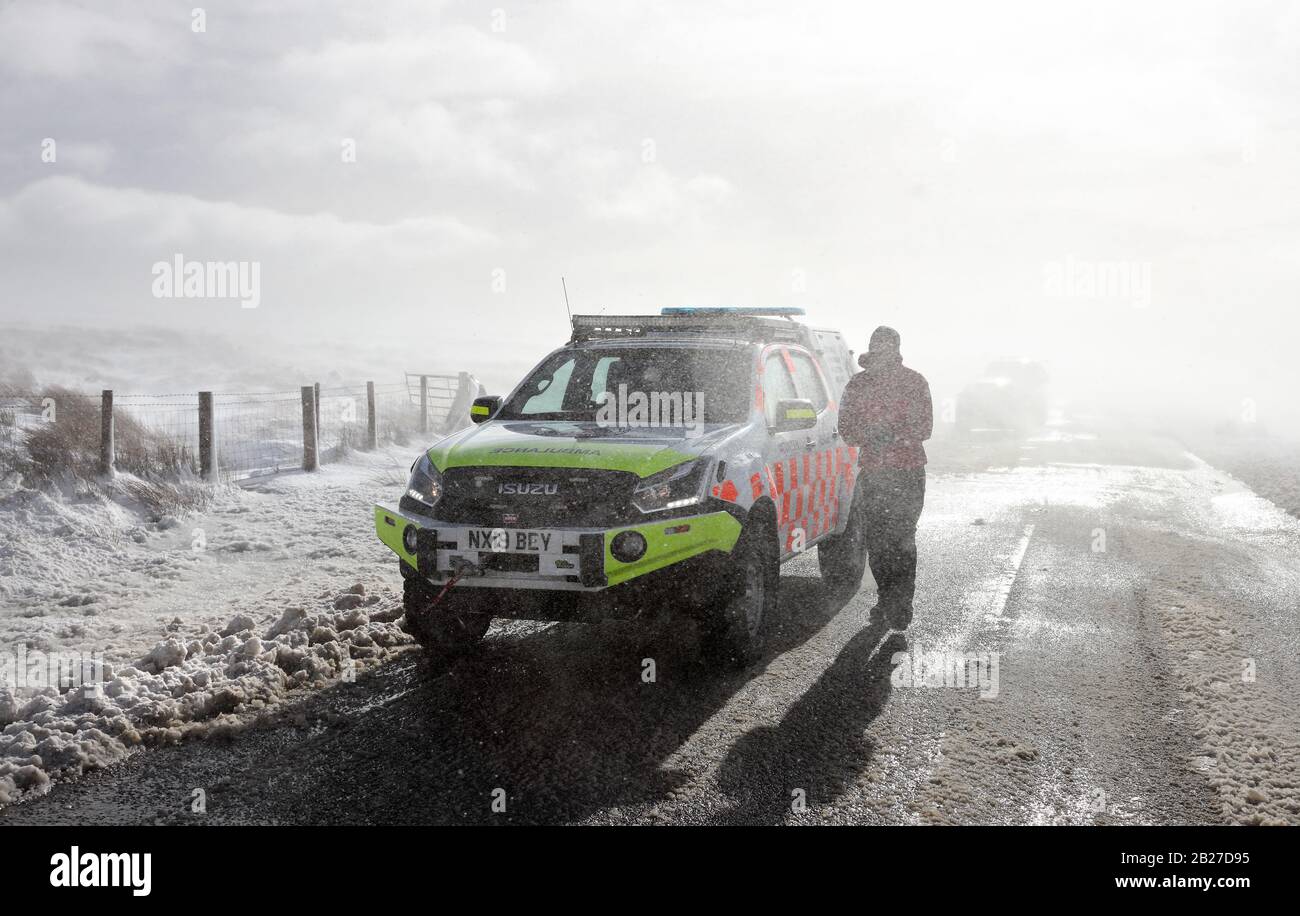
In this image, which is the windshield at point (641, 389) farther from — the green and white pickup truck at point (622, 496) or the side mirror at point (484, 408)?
the side mirror at point (484, 408)

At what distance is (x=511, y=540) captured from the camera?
16.4 ft

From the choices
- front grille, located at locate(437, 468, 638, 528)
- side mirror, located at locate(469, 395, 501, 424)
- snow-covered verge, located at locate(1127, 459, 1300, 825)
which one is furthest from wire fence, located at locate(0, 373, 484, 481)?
snow-covered verge, located at locate(1127, 459, 1300, 825)

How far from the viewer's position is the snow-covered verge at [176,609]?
466 centimetres

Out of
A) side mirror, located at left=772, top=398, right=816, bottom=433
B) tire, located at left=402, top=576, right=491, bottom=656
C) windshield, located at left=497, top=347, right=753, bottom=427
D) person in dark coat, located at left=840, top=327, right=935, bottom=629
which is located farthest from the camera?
person in dark coat, located at left=840, top=327, right=935, bottom=629

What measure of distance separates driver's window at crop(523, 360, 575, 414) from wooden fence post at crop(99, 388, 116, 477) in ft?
24.1

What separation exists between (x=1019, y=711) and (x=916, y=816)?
1587mm

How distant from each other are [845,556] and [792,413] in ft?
8.15

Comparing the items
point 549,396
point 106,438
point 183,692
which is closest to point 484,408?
point 549,396

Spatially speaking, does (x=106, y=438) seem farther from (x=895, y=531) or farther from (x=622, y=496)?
(x=895, y=531)

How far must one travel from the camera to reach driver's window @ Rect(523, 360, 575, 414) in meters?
6.51

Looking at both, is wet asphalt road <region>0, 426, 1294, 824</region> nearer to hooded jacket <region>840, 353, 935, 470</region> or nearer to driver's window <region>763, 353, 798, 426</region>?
hooded jacket <region>840, 353, 935, 470</region>

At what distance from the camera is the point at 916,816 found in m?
3.70
